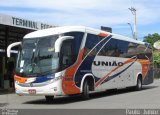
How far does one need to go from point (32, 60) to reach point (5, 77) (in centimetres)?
1264

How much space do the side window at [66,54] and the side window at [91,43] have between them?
133 cm

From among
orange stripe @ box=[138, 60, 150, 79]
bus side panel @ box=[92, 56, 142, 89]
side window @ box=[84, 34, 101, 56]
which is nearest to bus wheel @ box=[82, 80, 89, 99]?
bus side panel @ box=[92, 56, 142, 89]

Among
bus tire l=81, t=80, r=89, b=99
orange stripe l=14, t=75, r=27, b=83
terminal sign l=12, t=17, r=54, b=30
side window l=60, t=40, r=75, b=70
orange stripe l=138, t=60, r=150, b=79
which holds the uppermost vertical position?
terminal sign l=12, t=17, r=54, b=30

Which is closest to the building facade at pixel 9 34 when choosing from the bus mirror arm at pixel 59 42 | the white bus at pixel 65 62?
the white bus at pixel 65 62

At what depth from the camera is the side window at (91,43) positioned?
64.4ft

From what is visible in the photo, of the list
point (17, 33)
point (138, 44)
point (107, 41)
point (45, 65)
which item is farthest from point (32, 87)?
point (17, 33)

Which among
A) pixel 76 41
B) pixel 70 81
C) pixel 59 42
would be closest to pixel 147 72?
pixel 76 41

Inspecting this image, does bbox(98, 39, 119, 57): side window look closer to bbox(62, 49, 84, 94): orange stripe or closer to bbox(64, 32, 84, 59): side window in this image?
bbox(64, 32, 84, 59): side window

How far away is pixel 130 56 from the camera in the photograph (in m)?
25.1

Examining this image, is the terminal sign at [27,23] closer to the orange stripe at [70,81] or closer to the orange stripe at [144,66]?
the orange stripe at [144,66]

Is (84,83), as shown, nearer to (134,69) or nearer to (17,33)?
(134,69)

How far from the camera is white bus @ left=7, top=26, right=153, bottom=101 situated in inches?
685

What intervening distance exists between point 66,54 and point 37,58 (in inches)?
49.1

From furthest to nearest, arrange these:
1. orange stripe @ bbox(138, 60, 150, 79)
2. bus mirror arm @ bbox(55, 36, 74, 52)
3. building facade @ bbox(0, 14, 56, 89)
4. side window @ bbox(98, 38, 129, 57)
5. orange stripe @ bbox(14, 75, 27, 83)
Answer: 1. orange stripe @ bbox(138, 60, 150, 79)
2. building facade @ bbox(0, 14, 56, 89)
3. side window @ bbox(98, 38, 129, 57)
4. orange stripe @ bbox(14, 75, 27, 83)
5. bus mirror arm @ bbox(55, 36, 74, 52)
